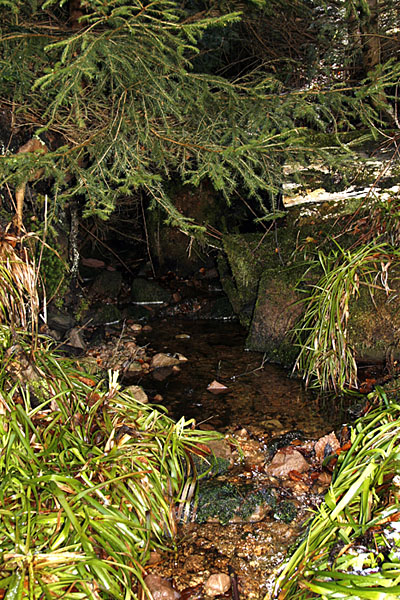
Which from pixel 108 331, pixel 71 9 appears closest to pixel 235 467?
pixel 108 331

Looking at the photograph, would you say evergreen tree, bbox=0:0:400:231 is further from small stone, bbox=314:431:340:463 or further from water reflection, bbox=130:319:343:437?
small stone, bbox=314:431:340:463

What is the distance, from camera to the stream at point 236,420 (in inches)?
73.5

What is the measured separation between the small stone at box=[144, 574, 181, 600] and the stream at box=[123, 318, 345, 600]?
38 mm

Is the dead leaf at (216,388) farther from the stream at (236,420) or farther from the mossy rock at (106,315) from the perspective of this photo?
the mossy rock at (106,315)

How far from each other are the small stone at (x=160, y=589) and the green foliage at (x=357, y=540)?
A: 0.38 meters

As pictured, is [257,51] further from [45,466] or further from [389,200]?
[45,466]

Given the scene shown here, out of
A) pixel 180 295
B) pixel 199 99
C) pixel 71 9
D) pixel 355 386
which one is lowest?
pixel 180 295

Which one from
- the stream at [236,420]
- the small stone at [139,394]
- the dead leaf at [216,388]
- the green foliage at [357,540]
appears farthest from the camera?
the dead leaf at [216,388]

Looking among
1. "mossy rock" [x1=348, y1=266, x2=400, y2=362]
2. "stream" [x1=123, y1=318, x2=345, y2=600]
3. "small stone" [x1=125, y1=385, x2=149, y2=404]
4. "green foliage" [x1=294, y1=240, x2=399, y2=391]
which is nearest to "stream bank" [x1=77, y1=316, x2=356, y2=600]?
"stream" [x1=123, y1=318, x2=345, y2=600]

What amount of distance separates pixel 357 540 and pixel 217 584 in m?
0.58

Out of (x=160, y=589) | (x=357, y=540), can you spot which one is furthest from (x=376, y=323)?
(x=160, y=589)

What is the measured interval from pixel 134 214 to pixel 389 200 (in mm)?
4393

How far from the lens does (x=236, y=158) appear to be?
290cm

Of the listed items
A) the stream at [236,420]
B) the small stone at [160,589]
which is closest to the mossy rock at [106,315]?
the stream at [236,420]
